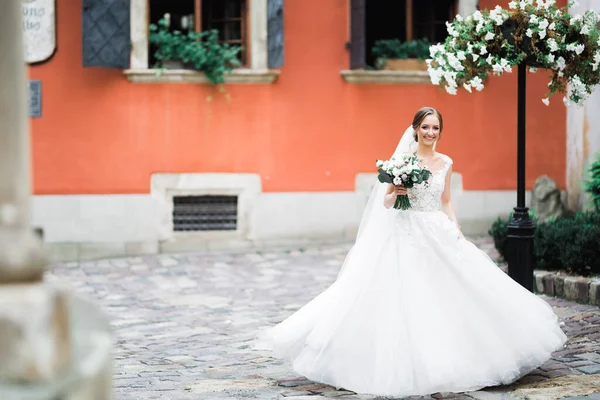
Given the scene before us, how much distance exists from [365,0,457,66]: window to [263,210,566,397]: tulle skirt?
6.85 metres

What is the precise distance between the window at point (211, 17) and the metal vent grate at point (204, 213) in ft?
5.73

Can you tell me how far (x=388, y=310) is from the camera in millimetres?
4957

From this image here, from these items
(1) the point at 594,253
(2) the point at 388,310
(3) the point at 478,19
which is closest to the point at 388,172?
(2) the point at 388,310

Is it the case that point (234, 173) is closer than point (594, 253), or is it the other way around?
point (594, 253)

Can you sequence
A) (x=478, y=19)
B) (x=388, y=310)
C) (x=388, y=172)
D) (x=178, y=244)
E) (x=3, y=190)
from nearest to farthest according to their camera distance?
(x=3, y=190) < (x=388, y=310) < (x=388, y=172) < (x=478, y=19) < (x=178, y=244)

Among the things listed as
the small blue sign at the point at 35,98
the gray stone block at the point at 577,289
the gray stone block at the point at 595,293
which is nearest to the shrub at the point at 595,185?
the gray stone block at the point at 577,289

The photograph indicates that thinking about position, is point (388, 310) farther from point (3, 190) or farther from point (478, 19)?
point (3, 190)

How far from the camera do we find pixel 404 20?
12.0 m

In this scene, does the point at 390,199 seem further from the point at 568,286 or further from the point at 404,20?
the point at 404,20

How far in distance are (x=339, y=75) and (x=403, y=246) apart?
6602mm

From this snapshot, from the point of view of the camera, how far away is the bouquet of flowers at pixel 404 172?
524cm

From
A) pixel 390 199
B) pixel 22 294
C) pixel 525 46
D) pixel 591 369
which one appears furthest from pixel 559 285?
pixel 22 294

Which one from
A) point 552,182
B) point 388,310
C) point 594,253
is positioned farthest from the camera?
point 552,182

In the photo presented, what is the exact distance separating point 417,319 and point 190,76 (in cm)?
687
